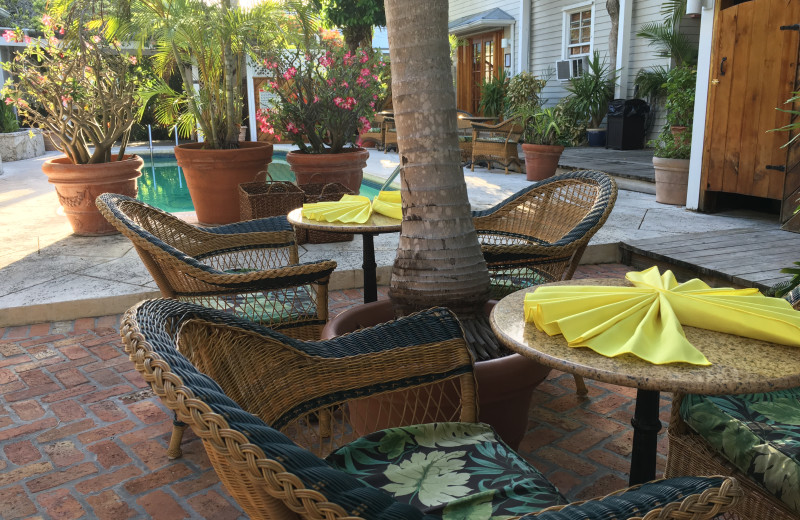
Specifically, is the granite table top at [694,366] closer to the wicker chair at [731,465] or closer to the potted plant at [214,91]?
the wicker chair at [731,465]

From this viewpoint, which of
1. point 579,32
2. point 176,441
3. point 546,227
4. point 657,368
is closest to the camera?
point 657,368

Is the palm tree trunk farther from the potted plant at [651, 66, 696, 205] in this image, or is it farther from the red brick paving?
the potted plant at [651, 66, 696, 205]

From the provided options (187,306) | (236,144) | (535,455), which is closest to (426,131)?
(187,306)

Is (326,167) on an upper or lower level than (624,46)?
lower

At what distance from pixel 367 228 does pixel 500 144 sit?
6726mm

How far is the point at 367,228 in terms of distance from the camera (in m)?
2.82

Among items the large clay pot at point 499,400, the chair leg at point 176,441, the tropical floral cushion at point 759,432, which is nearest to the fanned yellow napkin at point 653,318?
the tropical floral cushion at point 759,432

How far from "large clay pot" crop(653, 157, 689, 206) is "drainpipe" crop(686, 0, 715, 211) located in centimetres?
19

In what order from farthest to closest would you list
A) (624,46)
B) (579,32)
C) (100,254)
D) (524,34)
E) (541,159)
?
(524,34) < (579,32) < (624,46) < (541,159) < (100,254)

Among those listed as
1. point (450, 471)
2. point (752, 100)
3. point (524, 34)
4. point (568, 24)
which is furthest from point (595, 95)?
point (450, 471)

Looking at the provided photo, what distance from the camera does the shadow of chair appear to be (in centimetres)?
255

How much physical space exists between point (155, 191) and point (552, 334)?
990cm

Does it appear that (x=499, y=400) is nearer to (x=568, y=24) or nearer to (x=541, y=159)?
(x=541, y=159)

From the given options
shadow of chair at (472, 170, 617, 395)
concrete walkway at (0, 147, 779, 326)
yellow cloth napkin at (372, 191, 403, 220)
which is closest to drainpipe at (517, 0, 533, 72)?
concrete walkway at (0, 147, 779, 326)
